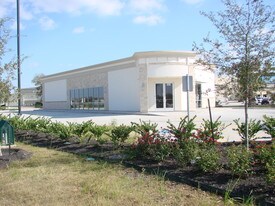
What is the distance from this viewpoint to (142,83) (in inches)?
1244

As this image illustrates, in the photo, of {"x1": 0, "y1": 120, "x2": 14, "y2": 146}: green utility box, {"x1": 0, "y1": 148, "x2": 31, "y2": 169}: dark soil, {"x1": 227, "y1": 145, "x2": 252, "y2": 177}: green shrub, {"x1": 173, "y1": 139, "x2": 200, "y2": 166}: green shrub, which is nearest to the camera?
{"x1": 227, "y1": 145, "x2": 252, "y2": 177}: green shrub

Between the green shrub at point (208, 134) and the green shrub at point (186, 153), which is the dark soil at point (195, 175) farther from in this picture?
the green shrub at point (208, 134)

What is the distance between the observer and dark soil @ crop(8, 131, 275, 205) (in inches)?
208

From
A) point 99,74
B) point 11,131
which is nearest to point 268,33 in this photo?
point 11,131

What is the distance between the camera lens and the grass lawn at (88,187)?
5332mm

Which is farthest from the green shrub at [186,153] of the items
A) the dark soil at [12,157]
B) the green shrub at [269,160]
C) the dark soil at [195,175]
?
the dark soil at [12,157]

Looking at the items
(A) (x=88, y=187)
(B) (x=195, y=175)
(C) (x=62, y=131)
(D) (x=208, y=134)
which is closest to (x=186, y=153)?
(B) (x=195, y=175)

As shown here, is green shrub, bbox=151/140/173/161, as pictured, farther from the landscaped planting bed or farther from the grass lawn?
the grass lawn

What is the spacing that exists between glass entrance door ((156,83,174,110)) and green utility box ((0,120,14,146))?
21.6 meters

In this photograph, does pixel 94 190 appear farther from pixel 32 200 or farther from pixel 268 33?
pixel 268 33

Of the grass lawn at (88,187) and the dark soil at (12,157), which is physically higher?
the dark soil at (12,157)

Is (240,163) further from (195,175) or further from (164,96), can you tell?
Result: (164,96)

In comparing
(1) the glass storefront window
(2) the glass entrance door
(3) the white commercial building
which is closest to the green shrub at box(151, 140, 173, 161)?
(3) the white commercial building

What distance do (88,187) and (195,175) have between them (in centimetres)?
187
